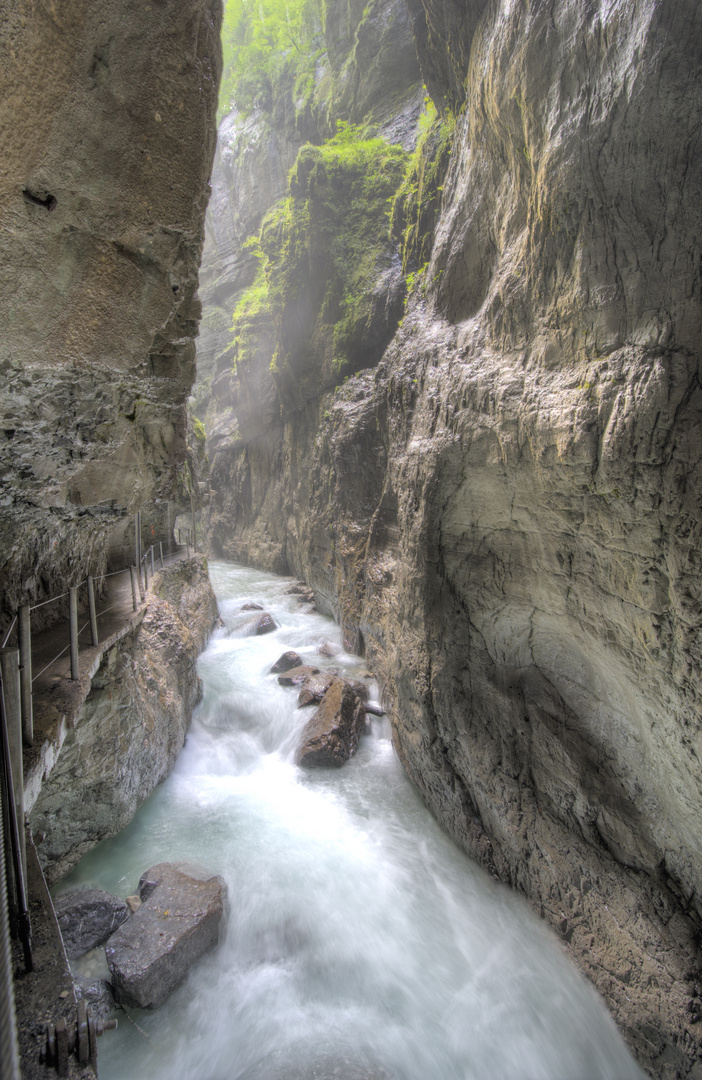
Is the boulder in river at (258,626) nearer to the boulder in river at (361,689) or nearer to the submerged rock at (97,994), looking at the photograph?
the boulder in river at (361,689)

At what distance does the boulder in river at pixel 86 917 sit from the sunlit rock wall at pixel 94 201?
471cm

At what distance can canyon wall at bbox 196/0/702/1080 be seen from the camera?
12.6ft

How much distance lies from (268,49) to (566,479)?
28.5 m

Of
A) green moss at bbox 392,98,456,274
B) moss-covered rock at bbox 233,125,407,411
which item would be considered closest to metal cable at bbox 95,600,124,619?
green moss at bbox 392,98,456,274

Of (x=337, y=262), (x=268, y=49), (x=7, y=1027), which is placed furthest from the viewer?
(x=268, y=49)

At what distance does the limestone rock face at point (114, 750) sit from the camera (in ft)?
19.9

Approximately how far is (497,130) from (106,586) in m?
9.15

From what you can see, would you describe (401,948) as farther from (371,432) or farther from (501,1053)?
(371,432)

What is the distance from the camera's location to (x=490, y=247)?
6270 mm

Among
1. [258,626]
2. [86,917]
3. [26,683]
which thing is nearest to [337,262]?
[258,626]

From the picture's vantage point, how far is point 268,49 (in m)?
22.3

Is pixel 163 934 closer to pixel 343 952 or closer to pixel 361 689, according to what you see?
pixel 343 952

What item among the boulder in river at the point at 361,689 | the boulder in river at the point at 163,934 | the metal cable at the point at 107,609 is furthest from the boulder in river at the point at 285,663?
the boulder in river at the point at 163,934

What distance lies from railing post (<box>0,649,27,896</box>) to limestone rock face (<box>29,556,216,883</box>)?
2852mm
